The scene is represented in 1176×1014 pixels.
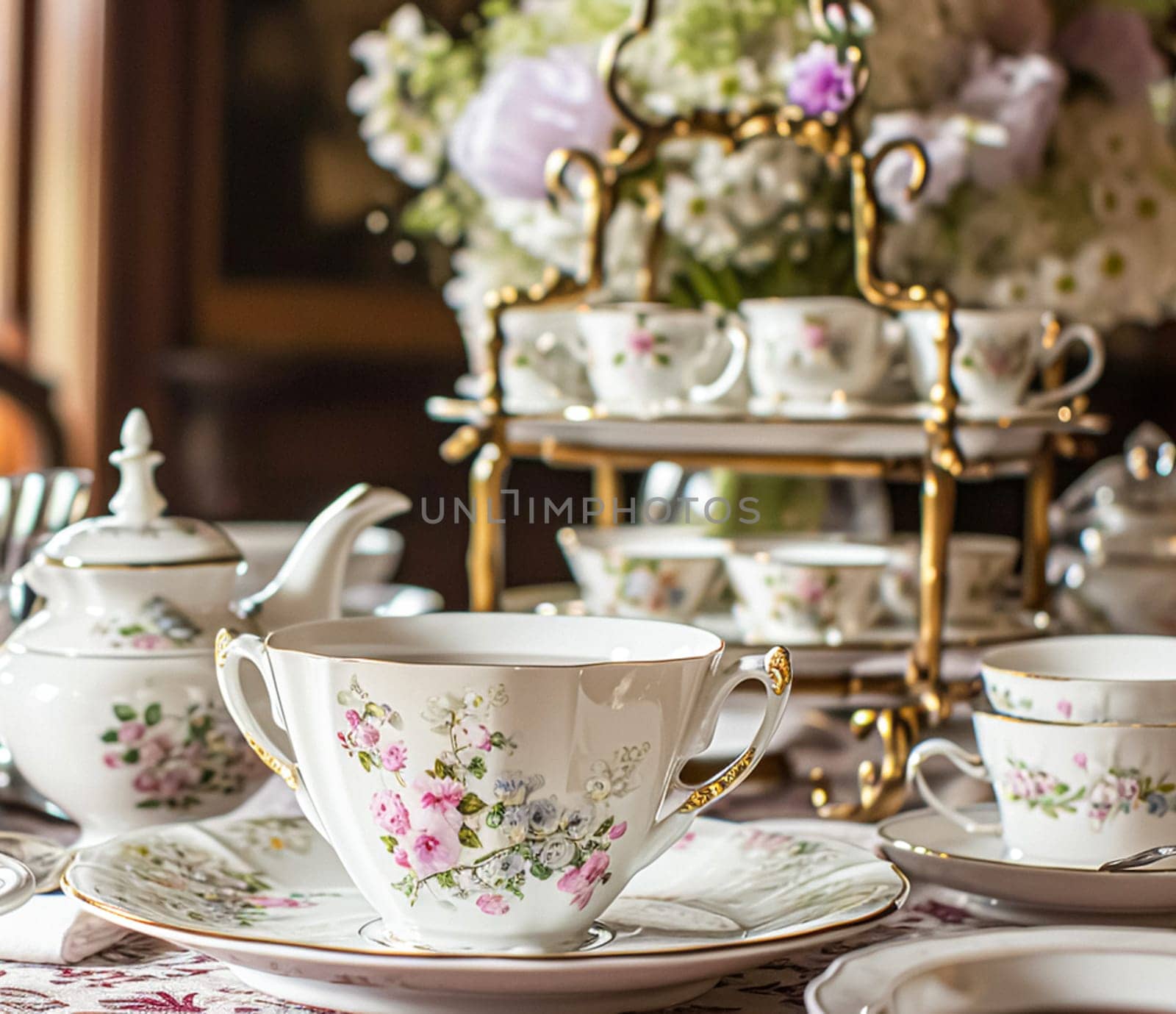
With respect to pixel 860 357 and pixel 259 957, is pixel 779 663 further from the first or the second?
pixel 860 357

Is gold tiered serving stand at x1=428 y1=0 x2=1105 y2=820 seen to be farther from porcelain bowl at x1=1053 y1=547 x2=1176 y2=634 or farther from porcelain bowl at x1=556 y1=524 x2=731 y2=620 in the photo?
porcelain bowl at x1=1053 y1=547 x2=1176 y2=634

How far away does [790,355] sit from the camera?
108 centimetres

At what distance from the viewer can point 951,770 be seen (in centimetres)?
103

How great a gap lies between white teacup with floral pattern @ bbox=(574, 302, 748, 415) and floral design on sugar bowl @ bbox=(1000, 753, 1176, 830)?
1.46ft

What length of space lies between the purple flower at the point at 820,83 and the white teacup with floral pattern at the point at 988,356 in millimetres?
159

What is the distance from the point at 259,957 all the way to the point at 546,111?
86cm

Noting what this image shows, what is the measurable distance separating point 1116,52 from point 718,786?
0.89m

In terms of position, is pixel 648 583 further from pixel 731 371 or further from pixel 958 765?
pixel 958 765

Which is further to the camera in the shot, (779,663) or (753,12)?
(753,12)

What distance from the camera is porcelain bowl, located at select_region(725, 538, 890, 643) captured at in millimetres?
1058

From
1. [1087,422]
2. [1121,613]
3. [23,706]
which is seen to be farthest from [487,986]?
[1121,613]

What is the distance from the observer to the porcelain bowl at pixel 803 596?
106 cm

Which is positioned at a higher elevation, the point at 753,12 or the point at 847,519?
the point at 753,12

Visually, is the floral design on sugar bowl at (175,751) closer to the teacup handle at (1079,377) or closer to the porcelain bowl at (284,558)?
the porcelain bowl at (284,558)
